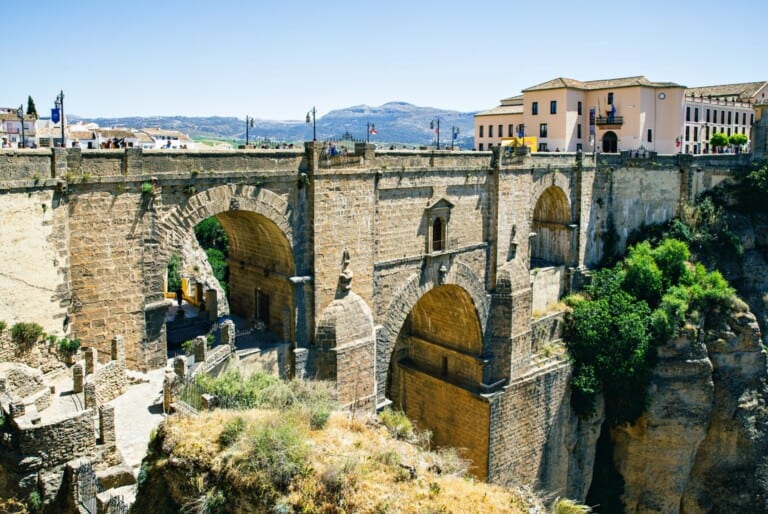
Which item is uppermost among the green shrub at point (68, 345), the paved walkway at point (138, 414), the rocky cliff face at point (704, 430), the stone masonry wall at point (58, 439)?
the green shrub at point (68, 345)

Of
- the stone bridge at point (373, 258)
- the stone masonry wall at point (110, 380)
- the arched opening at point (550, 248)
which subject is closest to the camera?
the stone masonry wall at point (110, 380)

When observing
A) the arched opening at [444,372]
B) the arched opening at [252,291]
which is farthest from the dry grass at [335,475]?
the arched opening at [444,372]

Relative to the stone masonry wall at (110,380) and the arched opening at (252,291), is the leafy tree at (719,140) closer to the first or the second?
the arched opening at (252,291)

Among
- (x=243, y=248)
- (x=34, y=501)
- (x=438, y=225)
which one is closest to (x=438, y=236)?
(x=438, y=225)

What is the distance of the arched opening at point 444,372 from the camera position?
81.3 feet

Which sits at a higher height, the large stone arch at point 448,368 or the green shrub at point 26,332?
the green shrub at point 26,332

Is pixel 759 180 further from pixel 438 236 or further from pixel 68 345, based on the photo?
pixel 68 345

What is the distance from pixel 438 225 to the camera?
23000 mm

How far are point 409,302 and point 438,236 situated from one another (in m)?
2.65

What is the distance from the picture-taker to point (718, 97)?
52.1 metres

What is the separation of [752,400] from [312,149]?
2371cm

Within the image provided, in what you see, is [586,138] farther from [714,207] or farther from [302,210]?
[302,210]

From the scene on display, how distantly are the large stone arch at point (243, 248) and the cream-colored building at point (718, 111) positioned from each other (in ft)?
110

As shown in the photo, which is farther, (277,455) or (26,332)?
(26,332)
